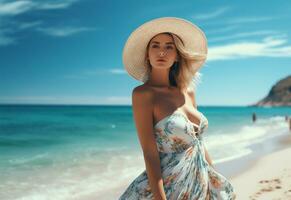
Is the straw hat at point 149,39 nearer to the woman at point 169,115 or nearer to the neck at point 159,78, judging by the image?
the woman at point 169,115

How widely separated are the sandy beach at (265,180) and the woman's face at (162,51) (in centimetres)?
549

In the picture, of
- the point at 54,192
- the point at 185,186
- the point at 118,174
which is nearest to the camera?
the point at 185,186

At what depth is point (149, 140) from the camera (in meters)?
2.60

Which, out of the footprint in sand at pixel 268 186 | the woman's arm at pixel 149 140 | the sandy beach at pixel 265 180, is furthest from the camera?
the footprint in sand at pixel 268 186

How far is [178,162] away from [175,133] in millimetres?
179

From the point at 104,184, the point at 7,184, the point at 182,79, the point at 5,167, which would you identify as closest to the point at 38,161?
the point at 5,167

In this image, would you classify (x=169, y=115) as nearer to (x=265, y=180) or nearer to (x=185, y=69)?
(x=185, y=69)

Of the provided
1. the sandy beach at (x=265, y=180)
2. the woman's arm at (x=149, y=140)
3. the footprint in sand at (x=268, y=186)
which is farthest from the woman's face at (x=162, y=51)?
the footprint in sand at (x=268, y=186)

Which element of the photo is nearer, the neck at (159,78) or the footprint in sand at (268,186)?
the neck at (159,78)

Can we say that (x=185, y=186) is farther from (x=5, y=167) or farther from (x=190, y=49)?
(x=5, y=167)

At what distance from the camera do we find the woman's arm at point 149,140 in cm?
256

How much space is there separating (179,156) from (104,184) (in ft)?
24.3

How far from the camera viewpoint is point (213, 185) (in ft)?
9.21

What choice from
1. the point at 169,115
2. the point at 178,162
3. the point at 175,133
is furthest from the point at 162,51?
the point at 178,162
